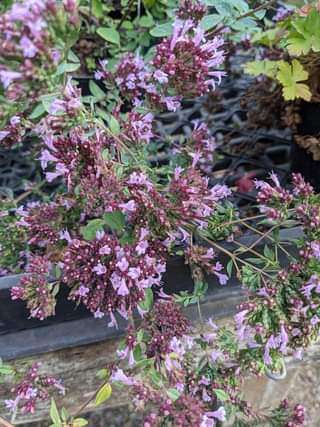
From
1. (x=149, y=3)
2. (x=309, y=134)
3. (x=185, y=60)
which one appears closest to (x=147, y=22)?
(x=149, y=3)

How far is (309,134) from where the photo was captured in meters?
1.04

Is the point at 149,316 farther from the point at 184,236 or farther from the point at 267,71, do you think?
the point at 267,71

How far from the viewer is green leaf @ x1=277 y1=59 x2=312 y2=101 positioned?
3.05ft

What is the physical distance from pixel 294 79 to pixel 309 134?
14 cm

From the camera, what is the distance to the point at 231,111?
1374 mm

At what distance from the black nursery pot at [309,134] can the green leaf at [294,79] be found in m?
0.09

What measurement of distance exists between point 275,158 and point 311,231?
582 mm

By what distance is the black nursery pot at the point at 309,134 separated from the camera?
3.37ft

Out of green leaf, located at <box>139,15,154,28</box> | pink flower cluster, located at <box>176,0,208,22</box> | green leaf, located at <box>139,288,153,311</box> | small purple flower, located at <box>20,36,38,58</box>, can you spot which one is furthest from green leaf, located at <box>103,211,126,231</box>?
green leaf, located at <box>139,15,154,28</box>

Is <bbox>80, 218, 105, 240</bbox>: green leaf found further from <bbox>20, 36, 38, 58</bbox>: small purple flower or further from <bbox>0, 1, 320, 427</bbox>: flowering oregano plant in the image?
<bbox>20, 36, 38, 58</bbox>: small purple flower

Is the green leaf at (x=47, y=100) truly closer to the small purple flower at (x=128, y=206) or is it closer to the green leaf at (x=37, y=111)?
the green leaf at (x=37, y=111)

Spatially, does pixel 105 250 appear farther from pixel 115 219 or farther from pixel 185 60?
pixel 185 60

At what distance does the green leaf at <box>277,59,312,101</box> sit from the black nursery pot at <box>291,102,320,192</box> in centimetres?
9

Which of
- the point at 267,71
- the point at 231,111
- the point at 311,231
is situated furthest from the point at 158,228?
the point at 231,111
